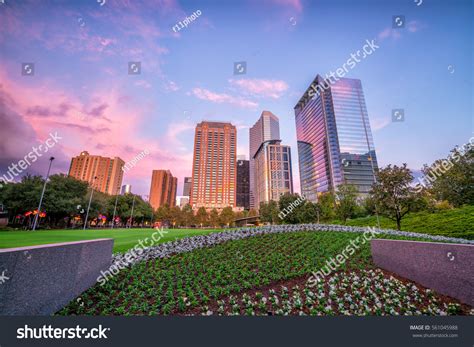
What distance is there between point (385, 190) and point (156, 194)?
188 metres

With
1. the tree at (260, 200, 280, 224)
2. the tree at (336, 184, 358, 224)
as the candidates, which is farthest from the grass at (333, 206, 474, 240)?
the tree at (260, 200, 280, 224)

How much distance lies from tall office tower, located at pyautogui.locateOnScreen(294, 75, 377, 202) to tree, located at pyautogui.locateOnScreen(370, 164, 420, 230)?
82313 millimetres

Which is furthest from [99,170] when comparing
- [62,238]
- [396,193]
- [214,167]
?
[396,193]

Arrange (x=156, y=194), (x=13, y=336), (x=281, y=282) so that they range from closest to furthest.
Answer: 1. (x=13, y=336)
2. (x=281, y=282)
3. (x=156, y=194)

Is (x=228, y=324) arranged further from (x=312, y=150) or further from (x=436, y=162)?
(x=312, y=150)

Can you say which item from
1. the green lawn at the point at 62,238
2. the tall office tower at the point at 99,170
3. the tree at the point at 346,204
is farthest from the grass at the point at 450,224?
the tall office tower at the point at 99,170

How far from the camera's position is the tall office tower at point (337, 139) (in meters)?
112

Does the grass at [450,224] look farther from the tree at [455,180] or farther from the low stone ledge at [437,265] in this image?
the low stone ledge at [437,265]

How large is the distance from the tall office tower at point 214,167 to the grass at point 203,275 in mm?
134904

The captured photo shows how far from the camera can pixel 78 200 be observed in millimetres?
40594

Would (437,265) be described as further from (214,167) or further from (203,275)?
(214,167)

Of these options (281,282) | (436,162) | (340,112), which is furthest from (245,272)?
(340,112)

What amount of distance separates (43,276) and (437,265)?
34.2 ft

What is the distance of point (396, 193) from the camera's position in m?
22.1
